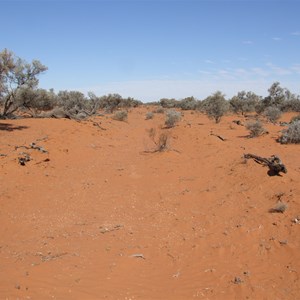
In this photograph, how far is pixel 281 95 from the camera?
40.2 metres

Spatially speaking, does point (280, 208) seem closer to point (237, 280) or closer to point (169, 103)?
point (237, 280)

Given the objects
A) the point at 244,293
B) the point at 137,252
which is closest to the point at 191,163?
the point at 137,252

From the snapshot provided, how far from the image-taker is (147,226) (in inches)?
313

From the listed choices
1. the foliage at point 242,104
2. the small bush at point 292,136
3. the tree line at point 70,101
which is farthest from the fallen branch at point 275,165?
the foliage at point 242,104

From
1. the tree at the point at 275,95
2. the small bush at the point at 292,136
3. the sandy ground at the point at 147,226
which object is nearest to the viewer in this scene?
the sandy ground at the point at 147,226

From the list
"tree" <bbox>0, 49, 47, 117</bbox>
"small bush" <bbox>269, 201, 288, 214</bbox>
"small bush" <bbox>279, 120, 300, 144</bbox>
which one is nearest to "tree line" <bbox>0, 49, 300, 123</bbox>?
"tree" <bbox>0, 49, 47, 117</bbox>

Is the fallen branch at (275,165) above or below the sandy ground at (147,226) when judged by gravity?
above

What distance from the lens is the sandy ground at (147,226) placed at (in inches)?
212

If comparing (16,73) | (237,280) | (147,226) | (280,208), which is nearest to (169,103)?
(16,73)

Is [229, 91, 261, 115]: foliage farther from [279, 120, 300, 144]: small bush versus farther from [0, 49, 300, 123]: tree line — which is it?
[279, 120, 300, 144]: small bush

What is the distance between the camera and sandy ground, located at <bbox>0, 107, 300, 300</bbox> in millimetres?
5379

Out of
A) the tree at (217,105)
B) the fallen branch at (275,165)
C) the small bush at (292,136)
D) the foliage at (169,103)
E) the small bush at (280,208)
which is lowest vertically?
the small bush at (280,208)

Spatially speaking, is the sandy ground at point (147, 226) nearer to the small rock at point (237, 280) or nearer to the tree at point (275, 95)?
the small rock at point (237, 280)

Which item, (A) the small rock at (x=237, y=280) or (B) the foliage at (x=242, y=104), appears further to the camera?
(B) the foliage at (x=242, y=104)
